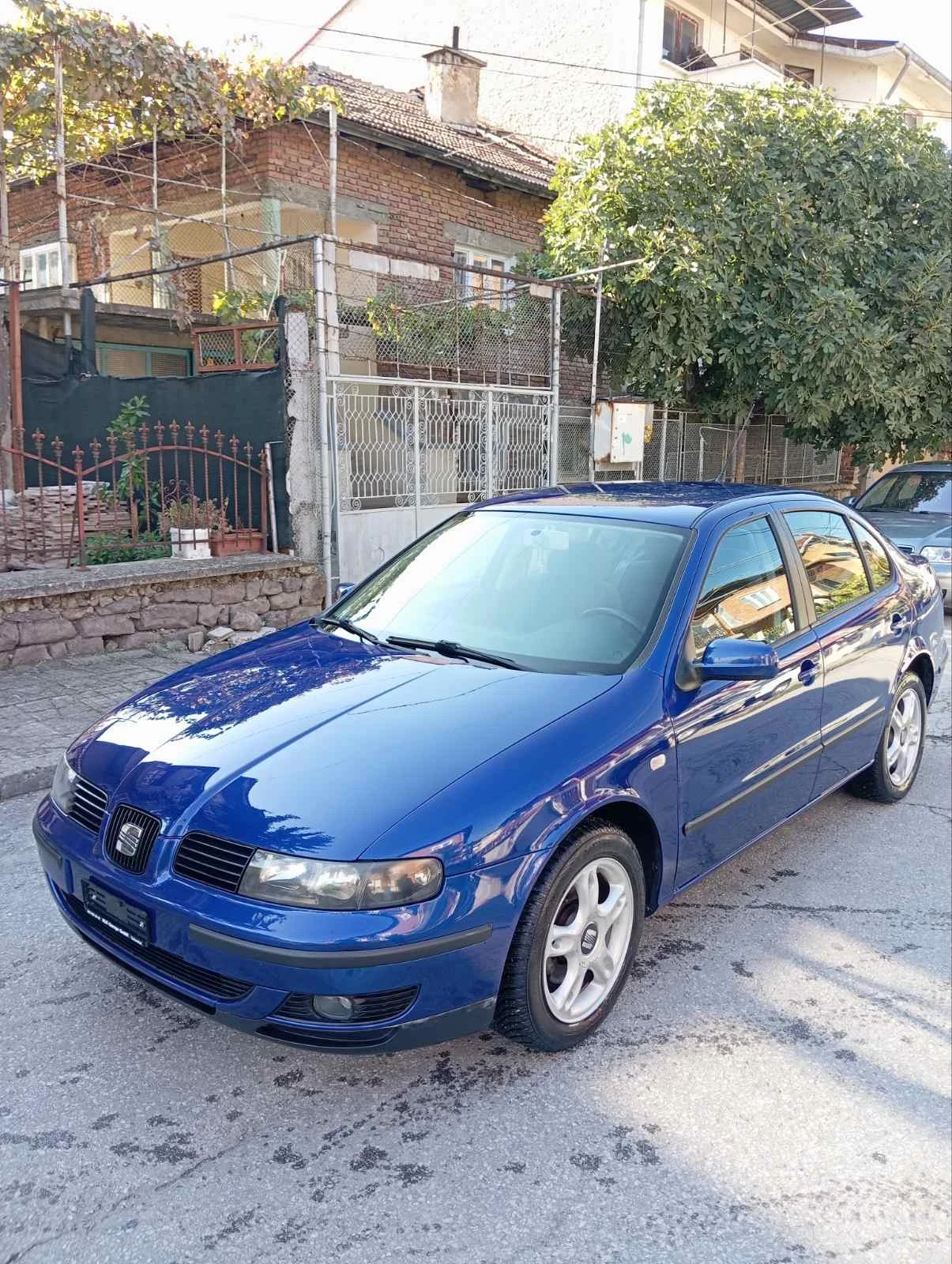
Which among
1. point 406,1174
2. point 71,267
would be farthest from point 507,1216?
point 71,267

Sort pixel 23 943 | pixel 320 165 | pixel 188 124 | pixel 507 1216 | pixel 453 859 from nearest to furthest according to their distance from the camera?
pixel 507 1216 < pixel 453 859 < pixel 23 943 < pixel 188 124 < pixel 320 165

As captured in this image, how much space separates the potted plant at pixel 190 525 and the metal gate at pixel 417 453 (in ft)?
3.60

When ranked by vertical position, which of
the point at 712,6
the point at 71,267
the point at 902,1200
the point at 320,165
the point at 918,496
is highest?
the point at 712,6

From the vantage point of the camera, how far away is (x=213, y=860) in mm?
2564

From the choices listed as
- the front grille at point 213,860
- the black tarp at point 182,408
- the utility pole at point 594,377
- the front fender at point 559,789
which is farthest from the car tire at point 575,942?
the utility pole at point 594,377

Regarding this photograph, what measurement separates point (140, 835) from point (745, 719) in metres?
2.02

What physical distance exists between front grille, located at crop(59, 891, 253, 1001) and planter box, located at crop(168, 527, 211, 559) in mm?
5583

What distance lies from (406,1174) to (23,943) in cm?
181

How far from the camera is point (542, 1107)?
2695 mm

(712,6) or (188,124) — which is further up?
(712,6)

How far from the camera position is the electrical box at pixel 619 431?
38.5 feet

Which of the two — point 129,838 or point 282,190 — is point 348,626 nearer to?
point 129,838

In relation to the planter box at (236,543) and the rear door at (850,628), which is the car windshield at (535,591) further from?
the planter box at (236,543)

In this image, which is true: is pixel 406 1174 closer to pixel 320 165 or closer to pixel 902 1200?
pixel 902 1200
